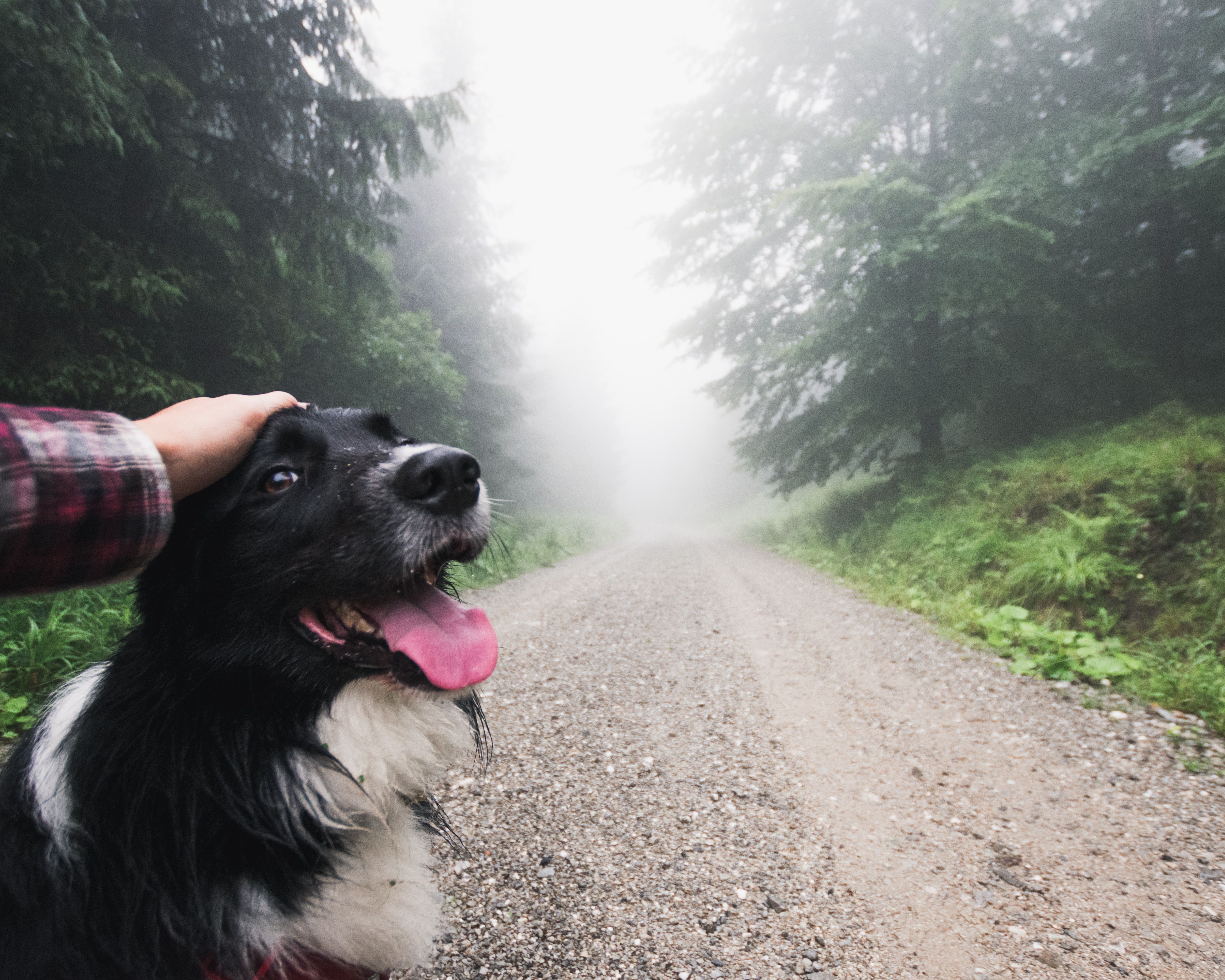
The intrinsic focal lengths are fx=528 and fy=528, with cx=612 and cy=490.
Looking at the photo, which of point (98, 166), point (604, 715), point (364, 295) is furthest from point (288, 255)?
point (604, 715)

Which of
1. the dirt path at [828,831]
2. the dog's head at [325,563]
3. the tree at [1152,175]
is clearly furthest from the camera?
the tree at [1152,175]

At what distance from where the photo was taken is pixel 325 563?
4.01 feet

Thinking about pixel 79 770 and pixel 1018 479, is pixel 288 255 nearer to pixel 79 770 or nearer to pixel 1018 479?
pixel 79 770

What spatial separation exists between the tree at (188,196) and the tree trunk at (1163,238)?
8.82 meters

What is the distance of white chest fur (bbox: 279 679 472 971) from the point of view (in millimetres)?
1240

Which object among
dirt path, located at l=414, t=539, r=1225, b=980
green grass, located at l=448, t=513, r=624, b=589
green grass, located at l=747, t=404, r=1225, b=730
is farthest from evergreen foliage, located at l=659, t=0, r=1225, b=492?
dirt path, located at l=414, t=539, r=1225, b=980

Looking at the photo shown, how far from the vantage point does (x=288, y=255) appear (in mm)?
5715

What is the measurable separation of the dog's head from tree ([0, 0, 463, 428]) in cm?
428

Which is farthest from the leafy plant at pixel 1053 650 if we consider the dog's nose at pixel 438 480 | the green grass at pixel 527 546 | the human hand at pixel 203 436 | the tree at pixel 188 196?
the tree at pixel 188 196

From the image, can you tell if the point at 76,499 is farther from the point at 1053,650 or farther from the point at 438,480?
the point at 1053,650

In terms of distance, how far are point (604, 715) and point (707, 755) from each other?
693 mm

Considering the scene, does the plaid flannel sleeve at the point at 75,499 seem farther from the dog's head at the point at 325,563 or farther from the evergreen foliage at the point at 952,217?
the evergreen foliage at the point at 952,217

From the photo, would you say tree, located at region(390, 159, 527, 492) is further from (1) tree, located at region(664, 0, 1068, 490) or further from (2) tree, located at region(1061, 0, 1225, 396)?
(2) tree, located at region(1061, 0, 1225, 396)

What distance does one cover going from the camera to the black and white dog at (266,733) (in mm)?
1059
